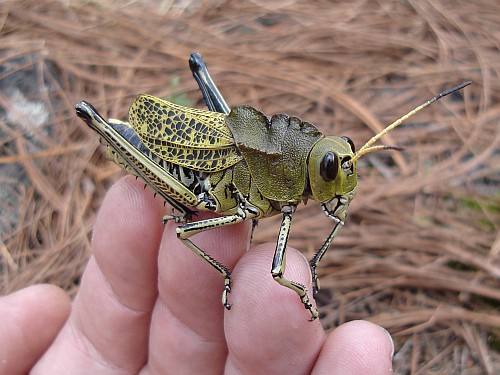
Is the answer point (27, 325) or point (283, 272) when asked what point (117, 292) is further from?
point (283, 272)

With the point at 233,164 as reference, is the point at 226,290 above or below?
below

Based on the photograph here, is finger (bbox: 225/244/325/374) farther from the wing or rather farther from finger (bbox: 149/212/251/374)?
the wing

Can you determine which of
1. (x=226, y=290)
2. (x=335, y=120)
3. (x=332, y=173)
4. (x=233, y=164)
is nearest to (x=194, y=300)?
(x=226, y=290)

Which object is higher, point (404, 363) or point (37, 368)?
point (37, 368)

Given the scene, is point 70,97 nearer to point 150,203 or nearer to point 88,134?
point 88,134

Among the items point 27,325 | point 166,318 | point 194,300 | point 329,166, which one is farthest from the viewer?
point 27,325

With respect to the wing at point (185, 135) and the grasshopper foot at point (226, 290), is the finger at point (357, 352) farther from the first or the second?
the wing at point (185, 135)

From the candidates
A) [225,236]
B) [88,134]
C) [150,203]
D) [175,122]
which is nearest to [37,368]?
[150,203]
